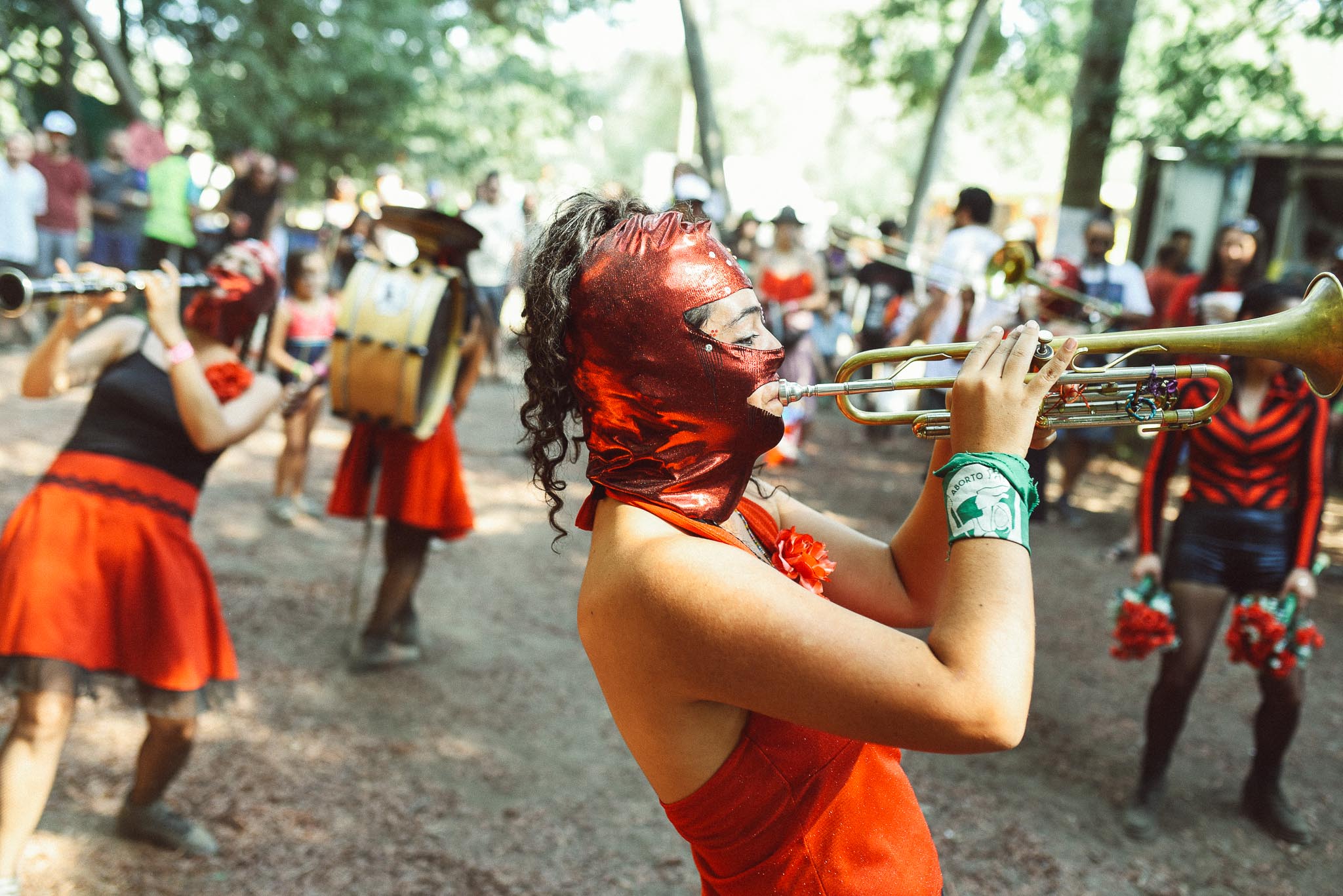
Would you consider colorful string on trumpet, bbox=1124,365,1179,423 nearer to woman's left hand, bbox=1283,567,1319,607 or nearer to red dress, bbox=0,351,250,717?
woman's left hand, bbox=1283,567,1319,607

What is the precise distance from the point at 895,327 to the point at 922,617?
9954mm

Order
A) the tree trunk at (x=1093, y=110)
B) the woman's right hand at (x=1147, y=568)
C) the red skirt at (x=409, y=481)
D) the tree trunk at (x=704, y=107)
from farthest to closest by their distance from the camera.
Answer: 1. the tree trunk at (x=704, y=107)
2. the tree trunk at (x=1093, y=110)
3. the red skirt at (x=409, y=481)
4. the woman's right hand at (x=1147, y=568)

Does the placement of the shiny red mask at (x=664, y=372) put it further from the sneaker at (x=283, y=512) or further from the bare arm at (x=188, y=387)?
the sneaker at (x=283, y=512)

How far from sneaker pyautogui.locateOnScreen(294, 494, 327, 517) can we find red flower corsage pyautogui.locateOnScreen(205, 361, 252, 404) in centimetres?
343

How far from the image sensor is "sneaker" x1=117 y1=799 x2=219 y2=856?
339 cm

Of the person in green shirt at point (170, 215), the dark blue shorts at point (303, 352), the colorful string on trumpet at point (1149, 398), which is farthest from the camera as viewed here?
the person in green shirt at point (170, 215)

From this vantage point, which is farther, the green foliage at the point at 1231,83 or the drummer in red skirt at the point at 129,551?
the green foliage at the point at 1231,83

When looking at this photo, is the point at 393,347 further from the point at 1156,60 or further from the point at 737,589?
the point at 1156,60

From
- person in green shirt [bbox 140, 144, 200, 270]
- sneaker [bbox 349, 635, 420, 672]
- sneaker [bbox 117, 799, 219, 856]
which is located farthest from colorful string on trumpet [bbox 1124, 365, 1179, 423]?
person in green shirt [bbox 140, 144, 200, 270]

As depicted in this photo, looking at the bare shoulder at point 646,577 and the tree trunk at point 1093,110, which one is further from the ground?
the tree trunk at point 1093,110

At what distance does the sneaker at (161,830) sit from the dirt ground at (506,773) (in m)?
0.04

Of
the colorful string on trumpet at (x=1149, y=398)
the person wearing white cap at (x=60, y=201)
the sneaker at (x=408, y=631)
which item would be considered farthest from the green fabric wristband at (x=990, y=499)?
the person wearing white cap at (x=60, y=201)

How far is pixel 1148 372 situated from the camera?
1793mm

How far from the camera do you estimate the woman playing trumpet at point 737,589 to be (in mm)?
1318
